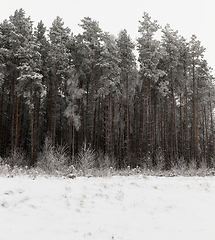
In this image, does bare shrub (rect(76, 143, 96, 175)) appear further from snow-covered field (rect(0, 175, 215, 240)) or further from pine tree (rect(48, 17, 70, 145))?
pine tree (rect(48, 17, 70, 145))

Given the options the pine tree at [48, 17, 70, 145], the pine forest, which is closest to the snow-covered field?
the pine forest

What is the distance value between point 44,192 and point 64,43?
18.4m

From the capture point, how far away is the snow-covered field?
559 cm

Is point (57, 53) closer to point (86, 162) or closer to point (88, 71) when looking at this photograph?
point (88, 71)

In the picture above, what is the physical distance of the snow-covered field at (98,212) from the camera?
18.4 feet

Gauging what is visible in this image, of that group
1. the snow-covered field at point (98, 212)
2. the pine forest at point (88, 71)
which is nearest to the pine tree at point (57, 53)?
the pine forest at point (88, 71)

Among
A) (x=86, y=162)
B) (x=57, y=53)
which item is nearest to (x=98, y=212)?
(x=86, y=162)

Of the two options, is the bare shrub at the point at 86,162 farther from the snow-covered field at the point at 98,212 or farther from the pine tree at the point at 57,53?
the pine tree at the point at 57,53

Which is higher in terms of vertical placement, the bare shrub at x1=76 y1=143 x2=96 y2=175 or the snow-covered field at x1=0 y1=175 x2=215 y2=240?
the bare shrub at x1=76 y1=143 x2=96 y2=175

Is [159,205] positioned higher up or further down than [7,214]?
further down

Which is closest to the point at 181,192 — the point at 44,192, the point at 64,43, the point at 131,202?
the point at 131,202

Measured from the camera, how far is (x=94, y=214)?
6922mm

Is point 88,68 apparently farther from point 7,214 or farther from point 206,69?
point 7,214

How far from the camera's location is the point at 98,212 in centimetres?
712
